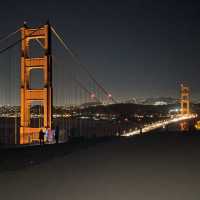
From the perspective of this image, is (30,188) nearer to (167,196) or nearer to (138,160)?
(167,196)

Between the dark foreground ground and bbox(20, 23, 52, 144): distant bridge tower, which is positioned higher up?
bbox(20, 23, 52, 144): distant bridge tower

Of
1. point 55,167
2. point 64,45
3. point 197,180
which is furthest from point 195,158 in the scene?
point 64,45

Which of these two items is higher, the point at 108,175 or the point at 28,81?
the point at 28,81

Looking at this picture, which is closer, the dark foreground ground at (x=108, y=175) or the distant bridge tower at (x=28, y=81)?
the dark foreground ground at (x=108, y=175)

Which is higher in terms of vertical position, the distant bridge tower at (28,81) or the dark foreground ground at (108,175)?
the distant bridge tower at (28,81)

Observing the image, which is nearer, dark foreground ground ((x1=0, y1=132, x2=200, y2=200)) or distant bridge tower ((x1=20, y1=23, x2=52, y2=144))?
dark foreground ground ((x1=0, y1=132, x2=200, y2=200))
